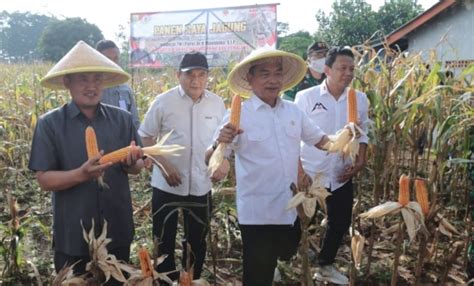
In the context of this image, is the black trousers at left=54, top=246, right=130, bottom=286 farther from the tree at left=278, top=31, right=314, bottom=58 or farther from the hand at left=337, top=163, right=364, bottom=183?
the tree at left=278, top=31, right=314, bottom=58

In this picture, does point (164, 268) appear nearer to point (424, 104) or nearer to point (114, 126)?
point (114, 126)

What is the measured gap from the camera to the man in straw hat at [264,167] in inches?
81.3

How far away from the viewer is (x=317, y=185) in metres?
1.82

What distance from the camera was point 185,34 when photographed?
38.3 ft

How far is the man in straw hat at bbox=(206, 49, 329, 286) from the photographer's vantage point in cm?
206

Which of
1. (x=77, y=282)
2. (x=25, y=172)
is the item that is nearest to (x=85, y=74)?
(x=77, y=282)

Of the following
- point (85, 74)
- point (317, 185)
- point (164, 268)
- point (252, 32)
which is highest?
point (252, 32)

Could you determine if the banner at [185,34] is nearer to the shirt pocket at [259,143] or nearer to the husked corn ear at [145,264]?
the shirt pocket at [259,143]

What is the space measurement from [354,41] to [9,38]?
50.4 metres

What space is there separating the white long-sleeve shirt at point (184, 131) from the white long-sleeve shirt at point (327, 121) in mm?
702

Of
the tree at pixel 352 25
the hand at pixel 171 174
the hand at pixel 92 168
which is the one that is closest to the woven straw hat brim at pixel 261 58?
the hand at pixel 171 174

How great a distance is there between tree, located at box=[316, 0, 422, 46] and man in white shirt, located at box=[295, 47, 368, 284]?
16.8 meters

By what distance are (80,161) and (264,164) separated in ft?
2.67

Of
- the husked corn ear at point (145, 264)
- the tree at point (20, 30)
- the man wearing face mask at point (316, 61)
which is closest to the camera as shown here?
the husked corn ear at point (145, 264)
